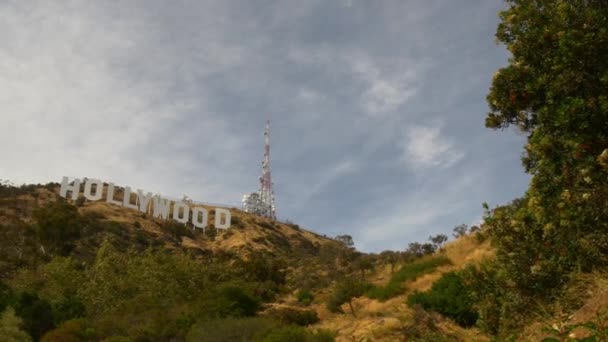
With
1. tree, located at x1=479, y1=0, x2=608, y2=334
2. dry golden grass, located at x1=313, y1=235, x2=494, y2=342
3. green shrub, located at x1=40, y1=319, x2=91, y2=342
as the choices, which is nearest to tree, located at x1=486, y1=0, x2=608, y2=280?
tree, located at x1=479, y1=0, x2=608, y2=334

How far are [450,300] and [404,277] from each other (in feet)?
28.0

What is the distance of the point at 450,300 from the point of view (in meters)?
20.5

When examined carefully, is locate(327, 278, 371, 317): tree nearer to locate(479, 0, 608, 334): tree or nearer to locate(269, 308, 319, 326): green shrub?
locate(269, 308, 319, 326): green shrub

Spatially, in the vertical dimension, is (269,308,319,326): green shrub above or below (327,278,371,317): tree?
below

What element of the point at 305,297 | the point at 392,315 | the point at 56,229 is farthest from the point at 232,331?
the point at 56,229

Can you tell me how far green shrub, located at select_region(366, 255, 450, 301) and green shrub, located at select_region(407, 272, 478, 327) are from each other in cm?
454

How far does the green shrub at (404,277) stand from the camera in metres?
27.4

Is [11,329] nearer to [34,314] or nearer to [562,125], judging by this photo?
[34,314]

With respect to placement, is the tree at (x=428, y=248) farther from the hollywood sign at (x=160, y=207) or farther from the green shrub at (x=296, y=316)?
the hollywood sign at (x=160, y=207)

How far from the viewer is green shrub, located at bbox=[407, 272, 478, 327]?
781 inches

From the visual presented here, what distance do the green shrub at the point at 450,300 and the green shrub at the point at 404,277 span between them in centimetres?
454

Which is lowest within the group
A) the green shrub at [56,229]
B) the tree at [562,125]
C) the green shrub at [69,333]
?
the green shrub at [69,333]

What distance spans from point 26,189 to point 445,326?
86660mm

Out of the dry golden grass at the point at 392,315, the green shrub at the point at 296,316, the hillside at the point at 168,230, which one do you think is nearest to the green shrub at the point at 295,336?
the dry golden grass at the point at 392,315
